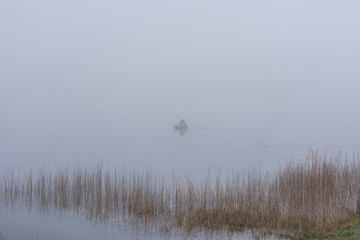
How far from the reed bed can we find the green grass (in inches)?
7.2

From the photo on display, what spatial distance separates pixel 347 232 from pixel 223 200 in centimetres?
245

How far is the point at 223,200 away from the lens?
8195 millimetres

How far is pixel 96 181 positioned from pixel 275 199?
423cm

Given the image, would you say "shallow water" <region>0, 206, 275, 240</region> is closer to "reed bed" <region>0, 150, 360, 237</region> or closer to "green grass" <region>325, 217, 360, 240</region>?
"reed bed" <region>0, 150, 360, 237</region>

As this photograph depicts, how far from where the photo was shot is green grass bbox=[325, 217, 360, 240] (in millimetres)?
6316

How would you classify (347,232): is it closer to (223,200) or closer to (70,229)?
(223,200)

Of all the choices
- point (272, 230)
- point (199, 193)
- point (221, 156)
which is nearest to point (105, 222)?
point (199, 193)

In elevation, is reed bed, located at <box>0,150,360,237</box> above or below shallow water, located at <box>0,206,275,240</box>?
above

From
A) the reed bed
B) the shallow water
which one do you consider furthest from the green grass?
the shallow water

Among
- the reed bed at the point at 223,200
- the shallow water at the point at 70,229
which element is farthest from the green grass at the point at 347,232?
the shallow water at the point at 70,229

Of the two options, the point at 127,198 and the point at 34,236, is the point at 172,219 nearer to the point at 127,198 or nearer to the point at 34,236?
the point at 127,198

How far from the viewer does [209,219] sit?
26.4 ft

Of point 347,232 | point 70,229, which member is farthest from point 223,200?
point 70,229

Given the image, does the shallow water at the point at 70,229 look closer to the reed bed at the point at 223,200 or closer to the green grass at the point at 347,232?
the reed bed at the point at 223,200
